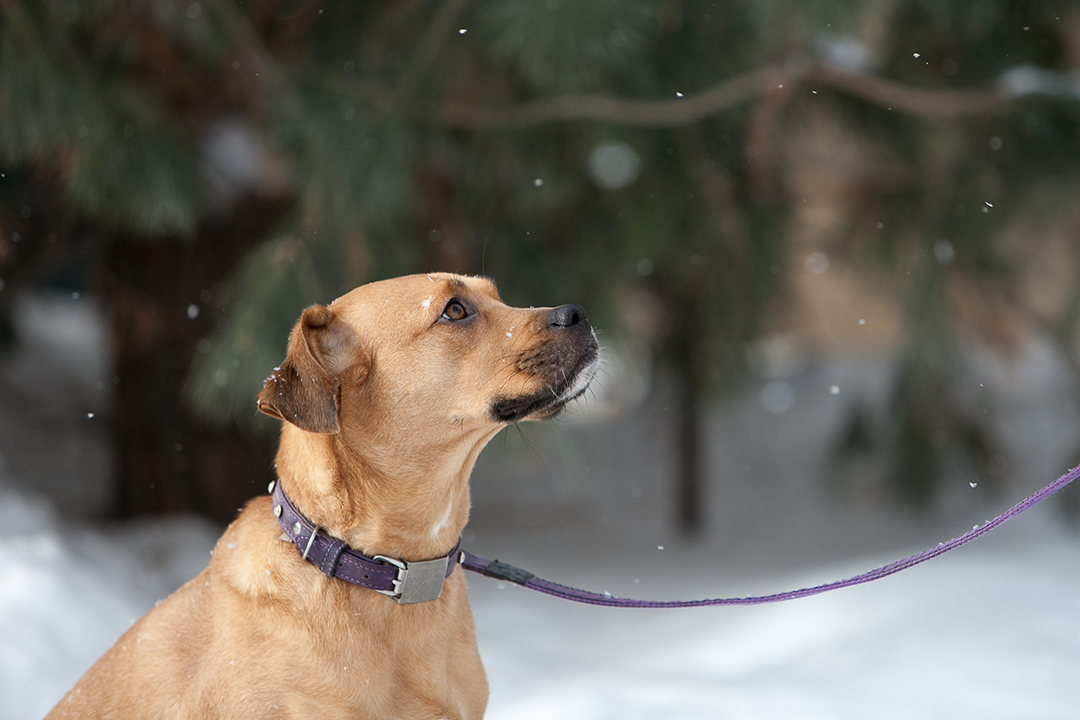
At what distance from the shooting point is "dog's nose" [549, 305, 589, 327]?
2139 millimetres

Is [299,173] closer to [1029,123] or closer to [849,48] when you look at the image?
[849,48]

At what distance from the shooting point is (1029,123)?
167 inches

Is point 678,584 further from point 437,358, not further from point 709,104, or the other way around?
point 437,358

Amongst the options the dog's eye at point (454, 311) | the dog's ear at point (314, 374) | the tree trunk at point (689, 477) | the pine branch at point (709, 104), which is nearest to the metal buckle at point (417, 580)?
the dog's ear at point (314, 374)

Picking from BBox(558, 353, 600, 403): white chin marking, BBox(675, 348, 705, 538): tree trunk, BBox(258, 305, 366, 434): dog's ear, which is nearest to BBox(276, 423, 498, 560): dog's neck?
BBox(258, 305, 366, 434): dog's ear

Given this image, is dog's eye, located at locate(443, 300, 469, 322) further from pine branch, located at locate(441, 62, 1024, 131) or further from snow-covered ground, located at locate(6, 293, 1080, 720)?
pine branch, located at locate(441, 62, 1024, 131)

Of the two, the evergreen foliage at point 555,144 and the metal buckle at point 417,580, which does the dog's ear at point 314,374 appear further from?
the evergreen foliage at point 555,144

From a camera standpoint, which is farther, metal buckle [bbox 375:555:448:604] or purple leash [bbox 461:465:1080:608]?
purple leash [bbox 461:465:1080:608]

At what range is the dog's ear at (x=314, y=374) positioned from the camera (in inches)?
74.9

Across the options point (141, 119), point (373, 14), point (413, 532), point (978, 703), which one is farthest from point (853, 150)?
point (413, 532)

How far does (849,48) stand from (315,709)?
3747 mm

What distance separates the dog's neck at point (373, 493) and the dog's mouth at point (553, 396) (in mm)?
138

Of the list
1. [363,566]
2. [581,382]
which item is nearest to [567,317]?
[581,382]

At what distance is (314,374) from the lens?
1972 mm
